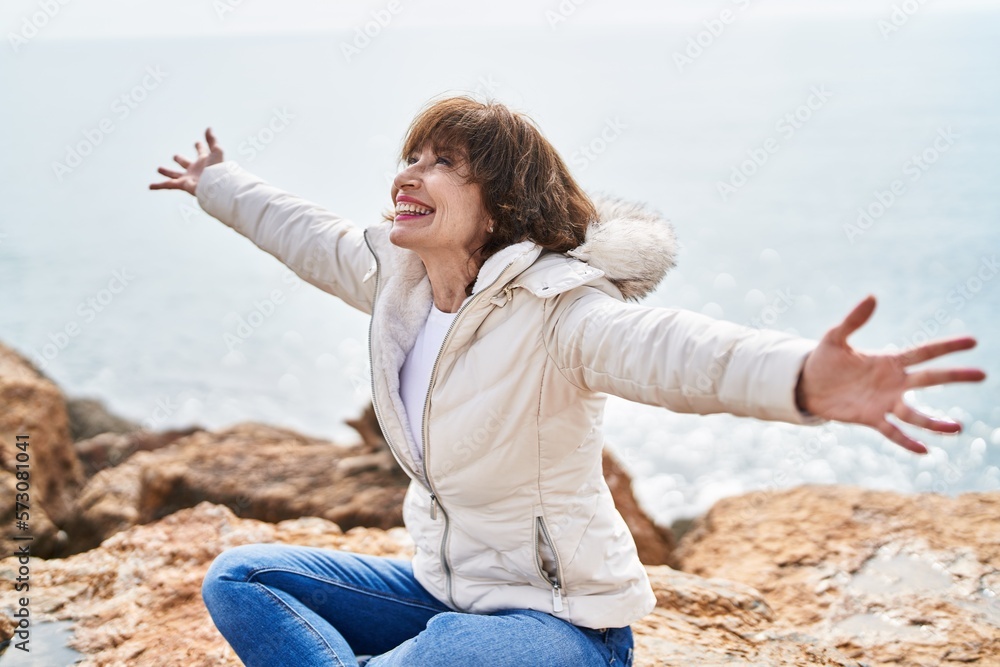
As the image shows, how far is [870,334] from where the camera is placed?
24.2ft

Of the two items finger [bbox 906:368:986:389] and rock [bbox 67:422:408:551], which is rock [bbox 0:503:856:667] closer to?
rock [bbox 67:422:408:551]

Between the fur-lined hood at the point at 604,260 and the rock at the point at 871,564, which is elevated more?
the fur-lined hood at the point at 604,260

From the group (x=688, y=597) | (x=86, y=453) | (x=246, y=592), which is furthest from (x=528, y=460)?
(x=86, y=453)

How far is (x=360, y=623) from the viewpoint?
225 cm

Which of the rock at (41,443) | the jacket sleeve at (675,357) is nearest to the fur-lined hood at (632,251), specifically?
the jacket sleeve at (675,357)

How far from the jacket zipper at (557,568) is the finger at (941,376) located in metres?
0.89

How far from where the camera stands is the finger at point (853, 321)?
131 centimetres

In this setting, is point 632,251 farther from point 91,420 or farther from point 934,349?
point 91,420

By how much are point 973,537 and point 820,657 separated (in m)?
1.09

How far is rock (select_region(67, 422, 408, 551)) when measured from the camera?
3.97 meters

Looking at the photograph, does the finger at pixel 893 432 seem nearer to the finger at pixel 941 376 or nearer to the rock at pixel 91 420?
the finger at pixel 941 376

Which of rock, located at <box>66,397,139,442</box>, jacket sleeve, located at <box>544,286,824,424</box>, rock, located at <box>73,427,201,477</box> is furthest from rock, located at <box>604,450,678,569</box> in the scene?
rock, located at <box>66,397,139,442</box>

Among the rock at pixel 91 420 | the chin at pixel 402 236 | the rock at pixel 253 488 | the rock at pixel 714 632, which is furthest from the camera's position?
the rock at pixel 91 420

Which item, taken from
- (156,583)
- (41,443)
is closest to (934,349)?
(156,583)
